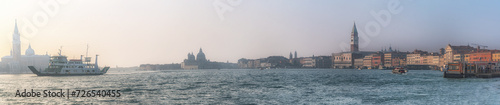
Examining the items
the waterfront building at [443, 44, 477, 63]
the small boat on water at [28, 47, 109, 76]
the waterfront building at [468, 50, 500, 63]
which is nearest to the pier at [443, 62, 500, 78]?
the waterfront building at [468, 50, 500, 63]

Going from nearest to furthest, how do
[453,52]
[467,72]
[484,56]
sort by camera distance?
[467,72] < [484,56] < [453,52]

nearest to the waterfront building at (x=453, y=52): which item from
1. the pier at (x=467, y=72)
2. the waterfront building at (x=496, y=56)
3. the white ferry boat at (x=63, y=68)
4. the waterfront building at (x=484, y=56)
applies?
the waterfront building at (x=484, y=56)

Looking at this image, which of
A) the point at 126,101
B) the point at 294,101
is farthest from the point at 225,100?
the point at 126,101

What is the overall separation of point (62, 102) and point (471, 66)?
74.4m

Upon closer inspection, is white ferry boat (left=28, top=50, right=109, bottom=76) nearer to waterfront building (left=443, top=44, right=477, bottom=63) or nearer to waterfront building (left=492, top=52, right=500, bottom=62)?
waterfront building (left=492, top=52, right=500, bottom=62)

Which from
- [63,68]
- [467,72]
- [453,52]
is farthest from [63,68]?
[453,52]

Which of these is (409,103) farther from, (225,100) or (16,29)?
(16,29)

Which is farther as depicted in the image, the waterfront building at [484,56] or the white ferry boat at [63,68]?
the waterfront building at [484,56]

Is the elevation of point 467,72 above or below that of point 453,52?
below

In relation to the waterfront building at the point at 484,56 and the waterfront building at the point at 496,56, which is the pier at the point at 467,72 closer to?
the waterfront building at the point at 496,56

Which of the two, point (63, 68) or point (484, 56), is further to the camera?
point (484, 56)

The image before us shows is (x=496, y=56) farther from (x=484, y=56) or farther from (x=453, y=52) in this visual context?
(x=453, y=52)

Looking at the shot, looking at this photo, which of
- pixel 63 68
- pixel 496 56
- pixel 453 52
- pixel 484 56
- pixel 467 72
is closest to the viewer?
pixel 467 72

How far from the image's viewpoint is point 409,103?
115ft
